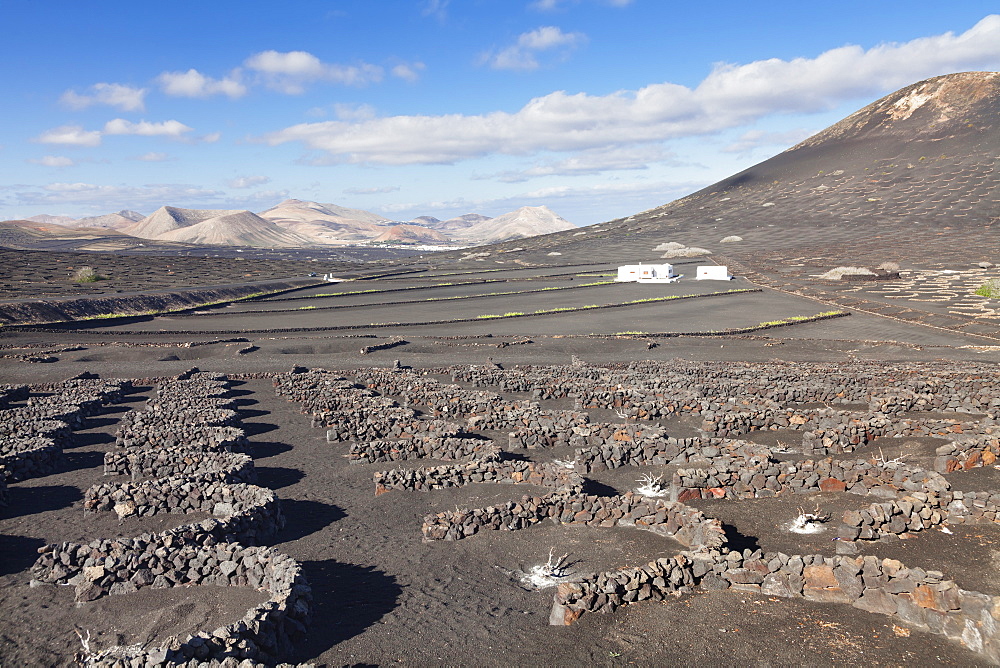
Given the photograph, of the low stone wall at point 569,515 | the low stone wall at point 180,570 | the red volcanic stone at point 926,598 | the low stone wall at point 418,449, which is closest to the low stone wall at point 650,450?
the low stone wall at point 418,449

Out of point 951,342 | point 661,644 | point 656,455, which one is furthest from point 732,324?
point 661,644

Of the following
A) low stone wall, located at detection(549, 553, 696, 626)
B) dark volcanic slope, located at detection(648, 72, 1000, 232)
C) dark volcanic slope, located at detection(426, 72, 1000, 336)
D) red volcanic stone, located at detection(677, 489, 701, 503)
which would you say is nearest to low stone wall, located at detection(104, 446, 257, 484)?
low stone wall, located at detection(549, 553, 696, 626)

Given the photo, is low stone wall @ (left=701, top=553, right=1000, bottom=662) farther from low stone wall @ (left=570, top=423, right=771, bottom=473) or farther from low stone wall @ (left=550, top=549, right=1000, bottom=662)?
low stone wall @ (left=570, top=423, right=771, bottom=473)

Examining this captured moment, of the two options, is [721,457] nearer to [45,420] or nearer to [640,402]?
[640,402]

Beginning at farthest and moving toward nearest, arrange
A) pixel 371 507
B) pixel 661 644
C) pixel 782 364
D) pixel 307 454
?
pixel 782 364 < pixel 307 454 < pixel 371 507 < pixel 661 644

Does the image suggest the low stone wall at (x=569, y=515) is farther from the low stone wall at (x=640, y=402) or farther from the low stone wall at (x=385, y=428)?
the low stone wall at (x=640, y=402)

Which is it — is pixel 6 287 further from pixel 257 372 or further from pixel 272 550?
pixel 272 550
